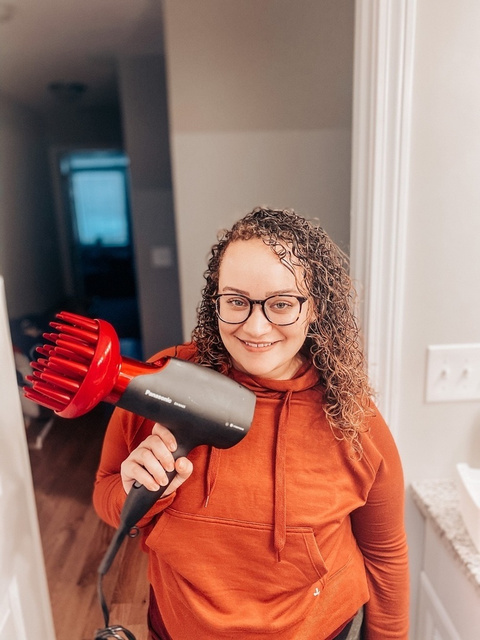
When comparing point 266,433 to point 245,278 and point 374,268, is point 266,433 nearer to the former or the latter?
point 245,278

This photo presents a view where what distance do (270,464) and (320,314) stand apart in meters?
0.25

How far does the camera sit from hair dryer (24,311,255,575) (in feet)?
2.03

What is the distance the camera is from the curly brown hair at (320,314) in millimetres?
700

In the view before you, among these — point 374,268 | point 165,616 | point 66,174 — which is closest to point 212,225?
point 374,268

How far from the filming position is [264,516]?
749mm

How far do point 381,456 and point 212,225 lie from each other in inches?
55.2

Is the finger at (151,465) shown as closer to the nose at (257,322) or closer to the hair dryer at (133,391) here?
the hair dryer at (133,391)

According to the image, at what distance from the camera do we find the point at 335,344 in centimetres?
79

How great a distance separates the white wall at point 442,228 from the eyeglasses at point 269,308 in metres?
0.52

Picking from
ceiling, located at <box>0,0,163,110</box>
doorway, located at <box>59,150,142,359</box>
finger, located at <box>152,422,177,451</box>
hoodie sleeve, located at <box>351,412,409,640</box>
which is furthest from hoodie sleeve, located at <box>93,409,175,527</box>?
doorway, located at <box>59,150,142,359</box>

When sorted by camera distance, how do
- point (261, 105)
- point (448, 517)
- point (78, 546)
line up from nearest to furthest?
point (448, 517), point (261, 105), point (78, 546)

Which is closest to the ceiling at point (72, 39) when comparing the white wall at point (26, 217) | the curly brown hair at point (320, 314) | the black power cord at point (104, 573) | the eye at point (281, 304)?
the white wall at point (26, 217)

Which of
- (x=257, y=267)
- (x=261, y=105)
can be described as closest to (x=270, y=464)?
(x=257, y=267)

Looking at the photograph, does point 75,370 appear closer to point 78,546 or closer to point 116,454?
point 116,454
